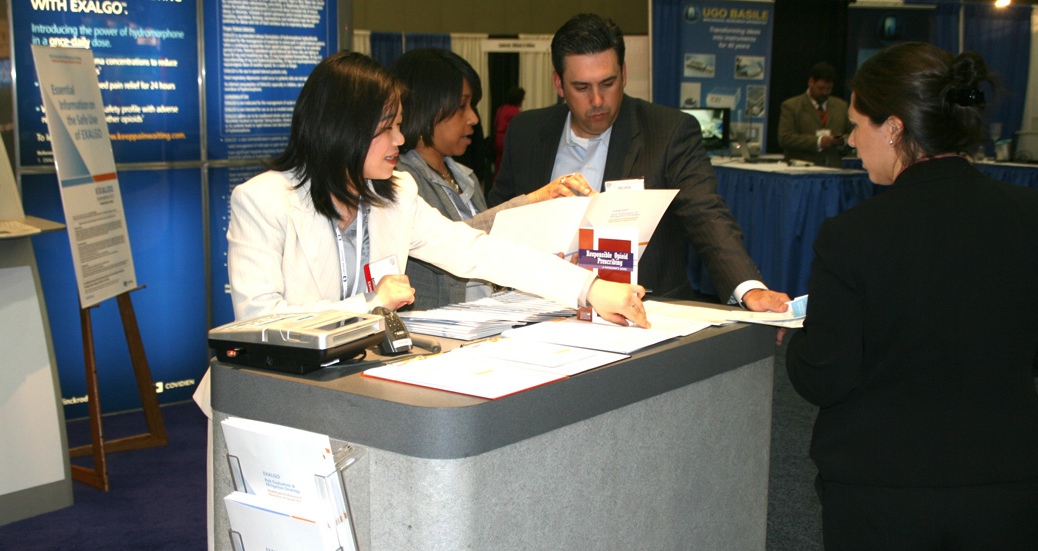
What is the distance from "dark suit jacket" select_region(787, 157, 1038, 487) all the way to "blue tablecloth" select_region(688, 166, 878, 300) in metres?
5.03

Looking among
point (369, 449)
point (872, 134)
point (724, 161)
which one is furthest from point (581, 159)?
point (724, 161)

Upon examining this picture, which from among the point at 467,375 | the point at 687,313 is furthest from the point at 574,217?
the point at 467,375

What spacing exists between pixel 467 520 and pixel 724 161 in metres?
7.20

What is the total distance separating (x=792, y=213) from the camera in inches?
262

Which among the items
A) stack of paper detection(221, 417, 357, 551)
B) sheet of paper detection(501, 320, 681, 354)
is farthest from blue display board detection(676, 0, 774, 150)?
stack of paper detection(221, 417, 357, 551)

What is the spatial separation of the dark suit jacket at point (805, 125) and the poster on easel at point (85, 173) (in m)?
6.26

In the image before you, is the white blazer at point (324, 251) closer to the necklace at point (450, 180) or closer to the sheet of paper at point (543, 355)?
the sheet of paper at point (543, 355)

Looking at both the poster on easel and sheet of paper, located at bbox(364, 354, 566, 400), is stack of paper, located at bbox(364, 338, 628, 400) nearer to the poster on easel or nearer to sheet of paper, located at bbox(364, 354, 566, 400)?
sheet of paper, located at bbox(364, 354, 566, 400)

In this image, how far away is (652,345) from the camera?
1908 millimetres

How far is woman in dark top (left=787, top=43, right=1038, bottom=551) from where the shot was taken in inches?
61.0

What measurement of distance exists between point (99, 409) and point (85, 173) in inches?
38.0

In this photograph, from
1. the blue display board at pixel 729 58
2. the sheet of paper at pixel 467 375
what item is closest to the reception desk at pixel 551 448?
the sheet of paper at pixel 467 375

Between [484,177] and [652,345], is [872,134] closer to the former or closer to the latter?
[652,345]

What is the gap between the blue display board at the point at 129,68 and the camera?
4172 mm
